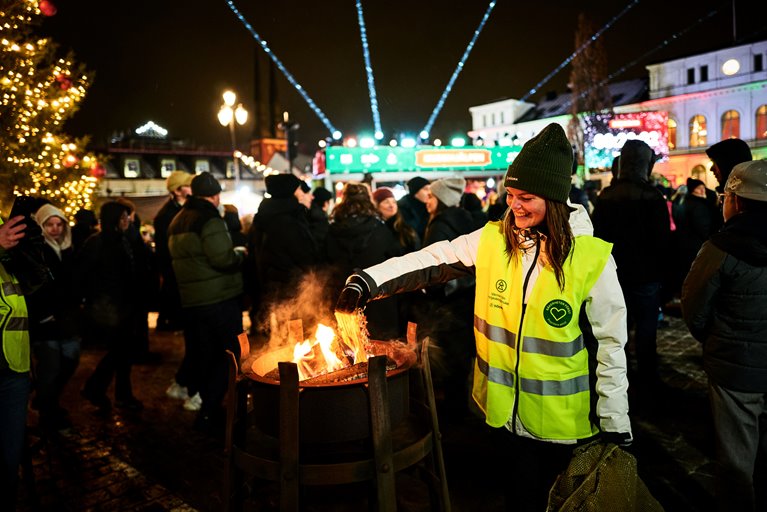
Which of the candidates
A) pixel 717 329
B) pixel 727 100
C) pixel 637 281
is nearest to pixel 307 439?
pixel 717 329

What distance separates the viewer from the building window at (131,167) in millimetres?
55750

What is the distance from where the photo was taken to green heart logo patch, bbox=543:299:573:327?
7.79 ft

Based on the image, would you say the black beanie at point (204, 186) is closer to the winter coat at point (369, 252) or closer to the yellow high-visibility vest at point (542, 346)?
the winter coat at point (369, 252)

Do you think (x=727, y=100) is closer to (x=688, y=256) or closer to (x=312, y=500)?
(x=688, y=256)

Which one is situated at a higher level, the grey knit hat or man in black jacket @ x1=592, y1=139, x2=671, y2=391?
the grey knit hat

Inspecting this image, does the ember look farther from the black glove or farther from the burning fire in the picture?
the black glove

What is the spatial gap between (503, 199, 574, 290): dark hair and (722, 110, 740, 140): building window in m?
49.4

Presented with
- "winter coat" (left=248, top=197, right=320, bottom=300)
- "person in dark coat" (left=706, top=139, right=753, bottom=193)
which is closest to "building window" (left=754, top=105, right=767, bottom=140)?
"person in dark coat" (left=706, top=139, right=753, bottom=193)

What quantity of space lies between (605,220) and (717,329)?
247cm

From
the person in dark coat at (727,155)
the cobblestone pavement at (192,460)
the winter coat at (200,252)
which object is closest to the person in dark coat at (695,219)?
the cobblestone pavement at (192,460)

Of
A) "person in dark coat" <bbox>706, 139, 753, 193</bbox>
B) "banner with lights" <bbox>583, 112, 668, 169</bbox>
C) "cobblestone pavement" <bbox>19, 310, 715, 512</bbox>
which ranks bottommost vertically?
"cobblestone pavement" <bbox>19, 310, 715, 512</bbox>

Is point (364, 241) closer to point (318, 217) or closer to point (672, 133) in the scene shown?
point (318, 217)

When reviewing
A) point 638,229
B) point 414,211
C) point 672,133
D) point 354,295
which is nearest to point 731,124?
point 672,133

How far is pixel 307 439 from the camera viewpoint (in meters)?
2.70
